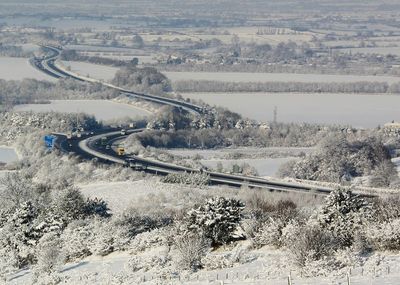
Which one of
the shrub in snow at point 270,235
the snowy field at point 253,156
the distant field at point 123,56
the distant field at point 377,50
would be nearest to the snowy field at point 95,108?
the snowy field at point 253,156

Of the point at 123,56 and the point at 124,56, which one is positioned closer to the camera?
the point at 124,56

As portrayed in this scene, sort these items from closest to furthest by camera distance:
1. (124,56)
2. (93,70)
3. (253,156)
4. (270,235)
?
(270,235) → (253,156) → (93,70) → (124,56)

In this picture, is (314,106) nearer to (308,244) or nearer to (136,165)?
(136,165)

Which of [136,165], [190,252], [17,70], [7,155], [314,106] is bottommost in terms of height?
[17,70]


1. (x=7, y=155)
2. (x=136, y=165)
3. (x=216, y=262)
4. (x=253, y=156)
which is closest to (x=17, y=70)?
(x=7, y=155)

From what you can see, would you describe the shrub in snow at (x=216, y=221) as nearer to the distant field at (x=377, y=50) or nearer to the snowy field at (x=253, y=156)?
the snowy field at (x=253, y=156)

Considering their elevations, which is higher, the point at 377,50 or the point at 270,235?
the point at 270,235

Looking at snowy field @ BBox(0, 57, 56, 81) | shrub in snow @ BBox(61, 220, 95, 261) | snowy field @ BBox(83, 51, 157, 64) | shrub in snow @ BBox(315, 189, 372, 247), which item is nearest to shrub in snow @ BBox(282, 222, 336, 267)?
shrub in snow @ BBox(315, 189, 372, 247)
